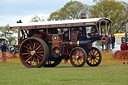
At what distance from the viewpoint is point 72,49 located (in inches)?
778

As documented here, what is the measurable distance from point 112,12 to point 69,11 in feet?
26.0

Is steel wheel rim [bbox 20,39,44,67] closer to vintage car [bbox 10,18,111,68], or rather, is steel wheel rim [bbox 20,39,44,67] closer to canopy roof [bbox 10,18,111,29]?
vintage car [bbox 10,18,111,68]

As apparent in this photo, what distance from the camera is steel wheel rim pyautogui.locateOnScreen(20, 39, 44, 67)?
66.7ft

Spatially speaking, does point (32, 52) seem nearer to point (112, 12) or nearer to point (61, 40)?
point (61, 40)

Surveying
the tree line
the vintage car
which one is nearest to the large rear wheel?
the vintage car

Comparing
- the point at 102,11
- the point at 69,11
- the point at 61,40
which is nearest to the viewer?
the point at 61,40

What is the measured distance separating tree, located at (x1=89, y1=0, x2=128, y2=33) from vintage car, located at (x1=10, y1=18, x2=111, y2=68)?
48742mm

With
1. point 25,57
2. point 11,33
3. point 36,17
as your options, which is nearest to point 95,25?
point 25,57

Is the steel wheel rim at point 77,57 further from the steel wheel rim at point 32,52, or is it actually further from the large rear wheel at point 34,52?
the steel wheel rim at point 32,52

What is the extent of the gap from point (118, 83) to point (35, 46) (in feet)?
31.5

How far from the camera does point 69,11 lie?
73.4 m

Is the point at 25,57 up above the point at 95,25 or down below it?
below

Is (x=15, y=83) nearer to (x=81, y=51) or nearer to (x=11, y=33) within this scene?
(x=81, y=51)

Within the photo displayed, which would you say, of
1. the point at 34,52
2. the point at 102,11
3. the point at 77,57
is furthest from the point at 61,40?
the point at 102,11
